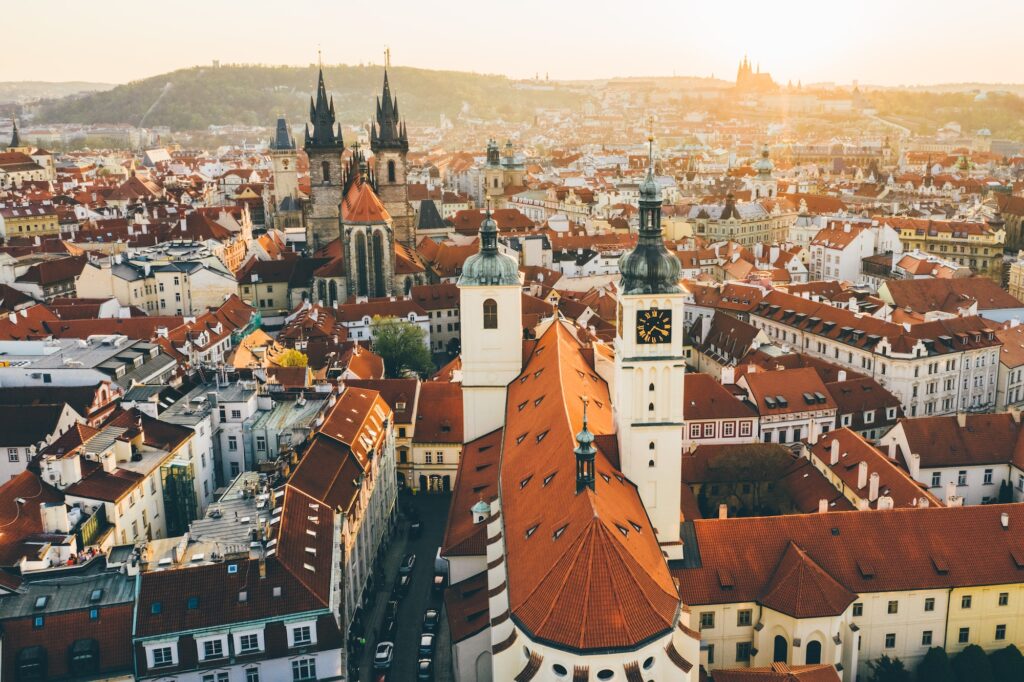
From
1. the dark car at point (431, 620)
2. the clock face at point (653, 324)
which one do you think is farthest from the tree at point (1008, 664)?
the dark car at point (431, 620)

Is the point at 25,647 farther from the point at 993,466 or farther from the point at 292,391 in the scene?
the point at 993,466

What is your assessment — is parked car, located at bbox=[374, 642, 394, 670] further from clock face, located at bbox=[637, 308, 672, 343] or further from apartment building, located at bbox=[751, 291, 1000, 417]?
apartment building, located at bbox=[751, 291, 1000, 417]

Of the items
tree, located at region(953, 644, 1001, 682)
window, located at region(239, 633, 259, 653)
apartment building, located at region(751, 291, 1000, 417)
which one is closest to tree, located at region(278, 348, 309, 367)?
window, located at region(239, 633, 259, 653)

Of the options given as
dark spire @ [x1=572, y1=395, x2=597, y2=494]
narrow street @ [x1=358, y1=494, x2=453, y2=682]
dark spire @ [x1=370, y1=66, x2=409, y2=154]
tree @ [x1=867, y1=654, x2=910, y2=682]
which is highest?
dark spire @ [x1=370, y1=66, x2=409, y2=154]

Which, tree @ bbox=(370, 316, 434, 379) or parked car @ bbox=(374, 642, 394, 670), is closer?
parked car @ bbox=(374, 642, 394, 670)

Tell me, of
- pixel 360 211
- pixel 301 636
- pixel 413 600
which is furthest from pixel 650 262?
pixel 360 211

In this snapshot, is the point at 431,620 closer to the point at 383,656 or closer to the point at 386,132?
the point at 383,656

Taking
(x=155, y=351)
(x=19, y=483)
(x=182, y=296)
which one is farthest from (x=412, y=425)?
(x=182, y=296)
